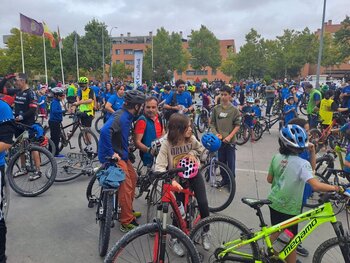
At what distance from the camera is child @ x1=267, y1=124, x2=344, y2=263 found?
2.55 m

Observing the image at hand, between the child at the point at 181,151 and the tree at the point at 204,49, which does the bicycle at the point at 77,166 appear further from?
the tree at the point at 204,49

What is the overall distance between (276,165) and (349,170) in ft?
6.20

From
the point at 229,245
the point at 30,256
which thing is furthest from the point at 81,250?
the point at 229,245

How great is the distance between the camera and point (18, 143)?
502cm

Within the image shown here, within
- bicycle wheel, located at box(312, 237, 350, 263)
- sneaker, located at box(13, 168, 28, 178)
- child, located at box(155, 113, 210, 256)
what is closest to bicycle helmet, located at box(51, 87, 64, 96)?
sneaker, located at box(13, 168, 28, 178)

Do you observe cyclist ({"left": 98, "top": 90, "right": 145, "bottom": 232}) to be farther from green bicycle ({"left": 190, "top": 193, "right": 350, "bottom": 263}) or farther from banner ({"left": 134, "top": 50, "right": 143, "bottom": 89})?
banner ({"left": 134, "top": 50, "right": 143, "bottom": 89})

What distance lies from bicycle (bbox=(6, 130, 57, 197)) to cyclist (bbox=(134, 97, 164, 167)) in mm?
1827

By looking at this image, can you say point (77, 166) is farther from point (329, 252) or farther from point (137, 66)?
point (137, 66)

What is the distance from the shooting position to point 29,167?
4910mm

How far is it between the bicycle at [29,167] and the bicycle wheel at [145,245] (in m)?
2.91

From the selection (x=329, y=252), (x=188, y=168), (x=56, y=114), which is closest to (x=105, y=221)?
(x=188, y=168)

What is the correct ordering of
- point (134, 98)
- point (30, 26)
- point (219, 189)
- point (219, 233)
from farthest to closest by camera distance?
point (30, 26)
point (219, 189)
point (134, 98)
point (219, 233)

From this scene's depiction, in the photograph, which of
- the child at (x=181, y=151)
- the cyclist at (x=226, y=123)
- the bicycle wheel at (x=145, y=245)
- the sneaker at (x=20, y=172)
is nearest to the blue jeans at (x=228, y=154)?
the cyclist at (x=226, y=123)

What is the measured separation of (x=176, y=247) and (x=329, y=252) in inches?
55.3
